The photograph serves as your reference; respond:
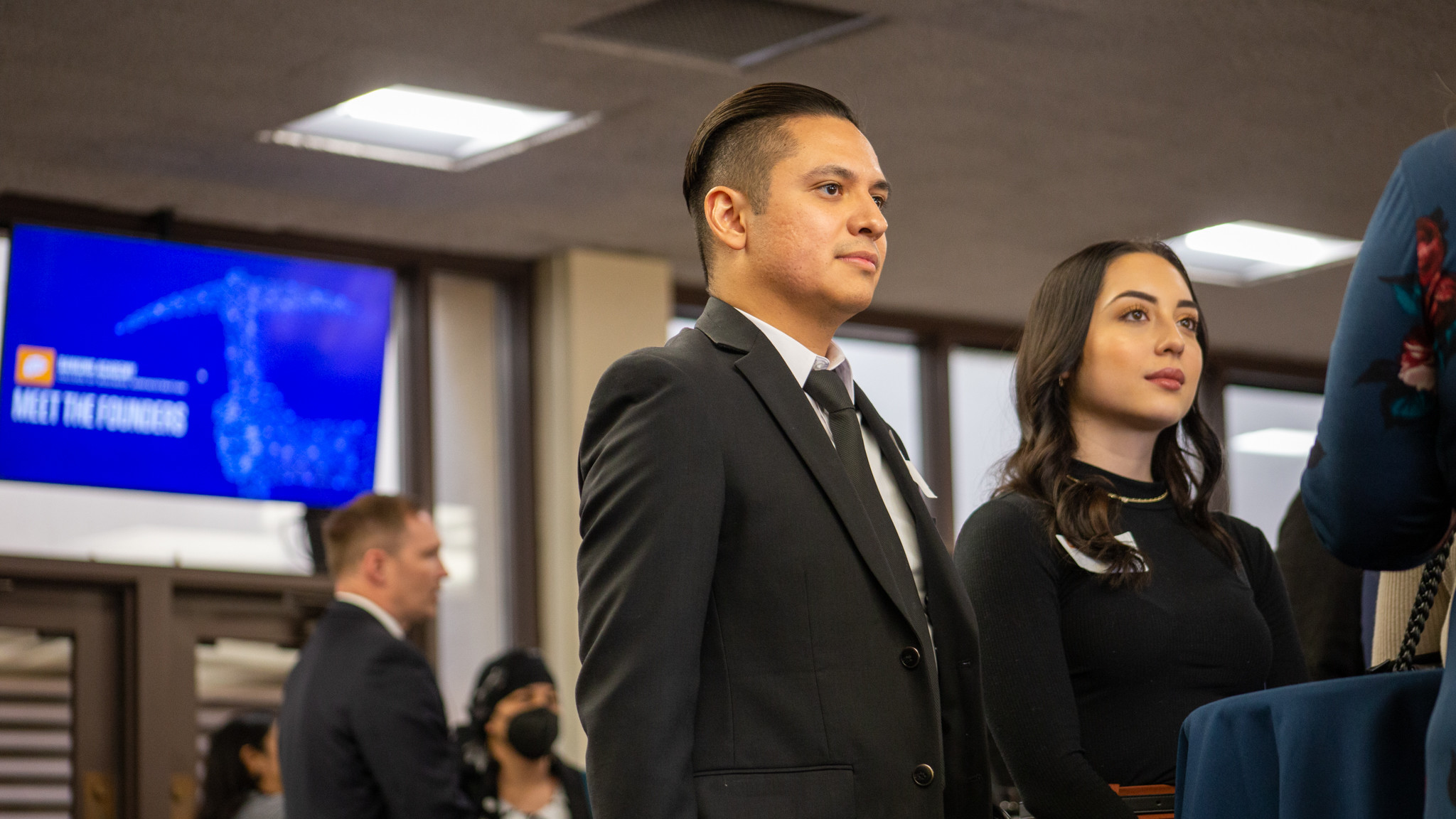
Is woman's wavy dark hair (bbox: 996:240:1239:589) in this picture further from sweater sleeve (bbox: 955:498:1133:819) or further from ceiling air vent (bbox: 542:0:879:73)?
ceiling air vent (bbox: 542:0:879:73)

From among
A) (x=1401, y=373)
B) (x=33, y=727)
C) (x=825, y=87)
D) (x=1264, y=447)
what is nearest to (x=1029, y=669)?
(x=1401, y=373)

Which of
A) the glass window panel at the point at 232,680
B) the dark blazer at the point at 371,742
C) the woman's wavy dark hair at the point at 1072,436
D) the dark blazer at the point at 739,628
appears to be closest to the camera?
the dark blazer at the point at 739,628

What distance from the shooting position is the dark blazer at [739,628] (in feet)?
5.35

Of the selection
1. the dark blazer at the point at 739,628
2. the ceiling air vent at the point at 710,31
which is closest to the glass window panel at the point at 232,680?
the ceiling air vent at the point at 710,31

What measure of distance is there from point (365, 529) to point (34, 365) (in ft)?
5.52

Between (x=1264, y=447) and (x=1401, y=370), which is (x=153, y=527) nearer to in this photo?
(x=1401, y=370)

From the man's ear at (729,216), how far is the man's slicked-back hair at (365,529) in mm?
2574

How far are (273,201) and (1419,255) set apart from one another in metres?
4.82

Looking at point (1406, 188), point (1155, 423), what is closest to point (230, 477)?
point (1155, 423)

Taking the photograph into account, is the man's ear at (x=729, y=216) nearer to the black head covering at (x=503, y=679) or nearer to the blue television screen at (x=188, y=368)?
the black head covering at (x=503, y=679)

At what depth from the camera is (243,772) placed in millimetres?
5258

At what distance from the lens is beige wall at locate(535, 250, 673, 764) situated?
636cm

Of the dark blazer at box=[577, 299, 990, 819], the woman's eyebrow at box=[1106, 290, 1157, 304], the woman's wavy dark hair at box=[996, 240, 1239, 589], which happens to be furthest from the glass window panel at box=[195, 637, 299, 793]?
the dark blazer at box=[577, 299, 990, 819]

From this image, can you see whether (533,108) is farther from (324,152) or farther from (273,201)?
(273,201)
